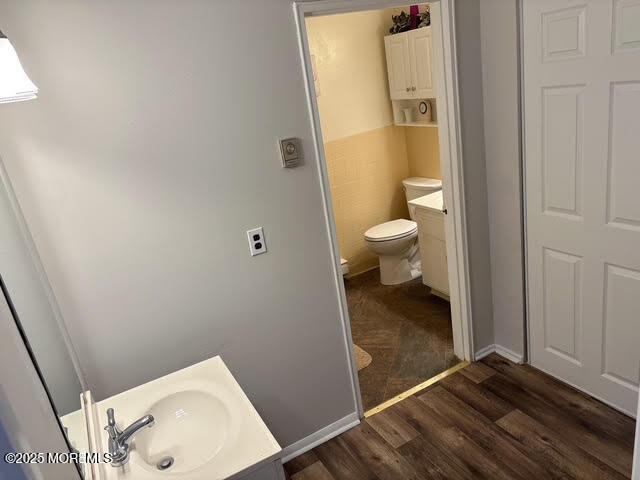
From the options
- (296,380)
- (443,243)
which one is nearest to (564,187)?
(443,243)

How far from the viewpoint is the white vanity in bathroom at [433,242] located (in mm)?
3266

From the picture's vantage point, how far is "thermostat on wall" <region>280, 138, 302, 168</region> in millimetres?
1974

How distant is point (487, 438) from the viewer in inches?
88.8

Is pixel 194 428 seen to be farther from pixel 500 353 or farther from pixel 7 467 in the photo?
pixel 500 353

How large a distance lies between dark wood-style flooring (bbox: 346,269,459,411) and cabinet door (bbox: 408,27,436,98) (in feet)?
4.91

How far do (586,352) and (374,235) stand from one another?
177cm

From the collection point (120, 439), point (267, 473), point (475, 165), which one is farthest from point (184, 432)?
point (475, 165)

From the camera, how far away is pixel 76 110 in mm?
1614

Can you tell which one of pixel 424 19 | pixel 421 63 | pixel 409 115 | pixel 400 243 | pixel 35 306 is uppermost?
pixel 424 19

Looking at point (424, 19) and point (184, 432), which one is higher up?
point (424, 19)

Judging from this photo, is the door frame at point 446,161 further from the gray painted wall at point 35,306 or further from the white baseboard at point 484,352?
the gray painted wall at point 35,306

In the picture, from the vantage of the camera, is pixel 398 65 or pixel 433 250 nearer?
pixel 433 250

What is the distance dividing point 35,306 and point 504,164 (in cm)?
212

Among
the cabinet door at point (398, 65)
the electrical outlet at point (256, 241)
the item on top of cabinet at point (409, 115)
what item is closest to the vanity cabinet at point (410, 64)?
the cabinet door at point (398, 65)
